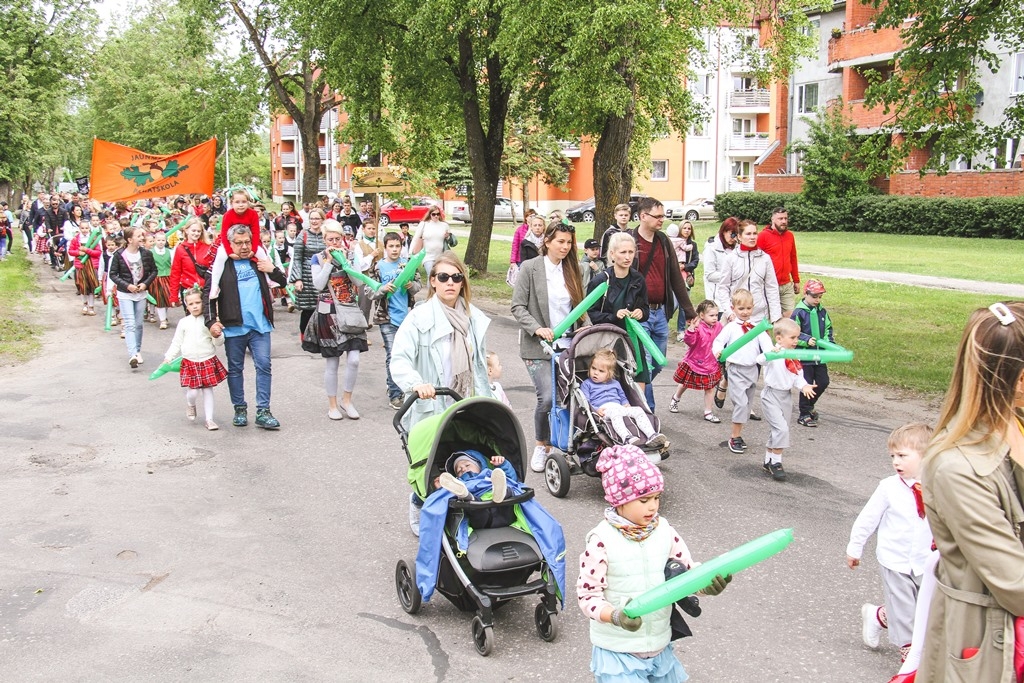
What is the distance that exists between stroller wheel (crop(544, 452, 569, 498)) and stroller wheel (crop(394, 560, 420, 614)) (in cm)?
212

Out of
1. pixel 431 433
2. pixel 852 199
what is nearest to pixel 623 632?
pixel 431 433

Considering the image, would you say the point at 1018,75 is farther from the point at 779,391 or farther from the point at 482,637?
the point at 482,637

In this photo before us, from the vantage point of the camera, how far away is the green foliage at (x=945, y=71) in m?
12.5

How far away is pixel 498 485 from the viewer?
5.26 metres

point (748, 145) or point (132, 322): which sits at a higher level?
point (748, 145)

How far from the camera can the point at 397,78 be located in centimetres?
2238

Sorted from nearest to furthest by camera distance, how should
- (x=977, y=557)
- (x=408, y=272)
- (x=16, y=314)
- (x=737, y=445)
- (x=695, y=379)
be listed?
(x=977, y=557), (x=737, y=445), (x=408, y=272), (x=695, y=379), (x=16, y=314)

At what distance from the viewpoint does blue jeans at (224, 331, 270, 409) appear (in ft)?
31.8

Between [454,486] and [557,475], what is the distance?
8.10 ft

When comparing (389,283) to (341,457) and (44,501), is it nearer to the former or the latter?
(341,457)

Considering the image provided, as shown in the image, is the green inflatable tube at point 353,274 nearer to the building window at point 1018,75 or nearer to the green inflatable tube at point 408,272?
the green inflatable tube at point 408,272

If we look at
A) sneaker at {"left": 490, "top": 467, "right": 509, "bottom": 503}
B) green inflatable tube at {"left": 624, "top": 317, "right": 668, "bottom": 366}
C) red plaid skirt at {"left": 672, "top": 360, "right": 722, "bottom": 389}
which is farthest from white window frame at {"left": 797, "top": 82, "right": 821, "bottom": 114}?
sneaker at {"left": 490, "top": 467, "right": 509, "bottom": 503}

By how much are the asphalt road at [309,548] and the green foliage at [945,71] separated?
430 cm

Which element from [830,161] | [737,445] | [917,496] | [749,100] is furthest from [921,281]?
[749,100]
